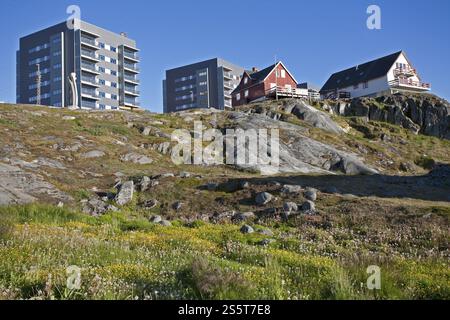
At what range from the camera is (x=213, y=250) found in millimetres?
12102

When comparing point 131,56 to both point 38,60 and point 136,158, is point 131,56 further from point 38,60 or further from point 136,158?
point 136,158

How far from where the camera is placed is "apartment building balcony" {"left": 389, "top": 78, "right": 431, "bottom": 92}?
8412cm

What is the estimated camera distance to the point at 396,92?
82688 millimetres

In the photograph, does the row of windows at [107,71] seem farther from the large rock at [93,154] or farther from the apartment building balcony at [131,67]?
the large rock at [93,154]

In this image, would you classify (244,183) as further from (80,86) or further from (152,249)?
(80,86)

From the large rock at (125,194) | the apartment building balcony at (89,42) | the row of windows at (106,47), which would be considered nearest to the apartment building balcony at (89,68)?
the apartment building balcony at (89,42)

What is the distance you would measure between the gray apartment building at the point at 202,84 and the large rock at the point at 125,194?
412 feet

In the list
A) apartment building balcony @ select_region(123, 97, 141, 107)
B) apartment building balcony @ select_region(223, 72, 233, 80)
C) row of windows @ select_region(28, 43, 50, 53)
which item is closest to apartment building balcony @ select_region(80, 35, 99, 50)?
row of windows @ select_region(28, 43, 50, 53)

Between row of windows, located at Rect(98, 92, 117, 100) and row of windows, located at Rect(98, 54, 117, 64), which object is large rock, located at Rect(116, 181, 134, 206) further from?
row of windows, located at Rect(98, 54, 117, 64)

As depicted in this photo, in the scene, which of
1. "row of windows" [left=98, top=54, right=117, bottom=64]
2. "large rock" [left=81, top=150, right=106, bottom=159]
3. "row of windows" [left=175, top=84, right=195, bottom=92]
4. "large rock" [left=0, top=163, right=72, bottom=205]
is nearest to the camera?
"large rock" [left=0, top=163, right=72, bottom=205]

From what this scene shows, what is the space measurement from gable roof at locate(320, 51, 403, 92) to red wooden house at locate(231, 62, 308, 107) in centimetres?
1083

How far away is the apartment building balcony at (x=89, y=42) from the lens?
120644mm

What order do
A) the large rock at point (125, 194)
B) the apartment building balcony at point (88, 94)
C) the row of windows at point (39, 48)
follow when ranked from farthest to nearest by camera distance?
the row of windows at point (39, 48), the apartment building balcony at point (88, 94), the large rock at point (125, 194)

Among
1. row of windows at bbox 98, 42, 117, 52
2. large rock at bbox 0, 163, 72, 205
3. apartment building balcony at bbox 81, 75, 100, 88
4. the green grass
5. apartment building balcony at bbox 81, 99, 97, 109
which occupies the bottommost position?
the green grass
